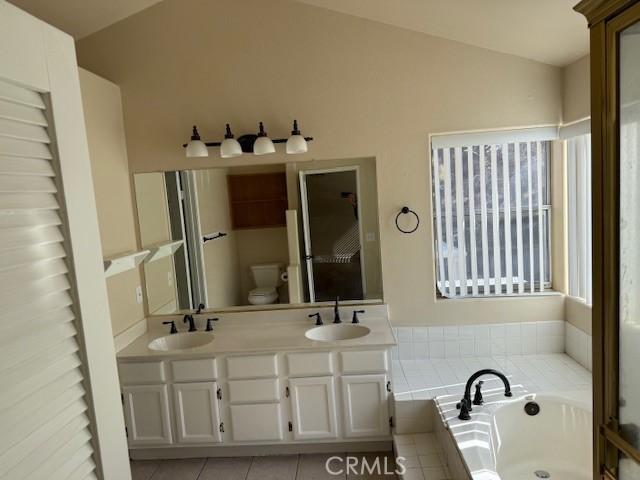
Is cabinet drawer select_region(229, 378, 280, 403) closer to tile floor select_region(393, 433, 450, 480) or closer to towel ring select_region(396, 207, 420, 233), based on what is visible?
tile floor select_region(393, 433, 450, 480)

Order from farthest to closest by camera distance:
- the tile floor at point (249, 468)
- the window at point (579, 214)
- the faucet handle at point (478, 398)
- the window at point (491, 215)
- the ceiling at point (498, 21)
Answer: the window at point (491, 215) < the window at point (579, 214) < the tile floor at point (249, 468) < the faucet handle at point (478, 398) < the ceiling at point (498, 21)

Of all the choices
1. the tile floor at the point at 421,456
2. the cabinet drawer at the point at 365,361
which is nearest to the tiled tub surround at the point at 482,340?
the cabinet drawer at the point at 365,361

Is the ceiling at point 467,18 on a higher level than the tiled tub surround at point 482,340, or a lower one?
higher

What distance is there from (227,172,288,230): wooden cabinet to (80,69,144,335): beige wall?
0.78 meters

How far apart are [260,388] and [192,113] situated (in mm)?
2001

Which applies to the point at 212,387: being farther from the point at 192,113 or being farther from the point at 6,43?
the point at 6,43

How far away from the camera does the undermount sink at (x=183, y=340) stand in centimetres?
320

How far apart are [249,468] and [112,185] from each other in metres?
2.12

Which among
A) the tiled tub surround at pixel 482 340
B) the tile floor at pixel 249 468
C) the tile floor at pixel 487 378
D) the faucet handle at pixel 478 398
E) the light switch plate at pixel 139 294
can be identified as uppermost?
the light switch plate at pixel 139 294

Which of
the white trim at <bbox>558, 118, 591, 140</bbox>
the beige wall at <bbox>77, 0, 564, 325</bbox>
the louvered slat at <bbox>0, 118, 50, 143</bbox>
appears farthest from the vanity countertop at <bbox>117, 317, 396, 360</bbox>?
the louvered slat at <bbox>0, 118, 50, 143</bbox>

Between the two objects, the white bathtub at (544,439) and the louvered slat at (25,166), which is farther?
the white bathtub at (544,439)

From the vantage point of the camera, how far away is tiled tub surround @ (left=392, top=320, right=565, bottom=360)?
331 centimetres

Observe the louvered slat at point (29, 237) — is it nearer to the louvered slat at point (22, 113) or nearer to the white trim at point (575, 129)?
the louvered slat at point (22, 113)

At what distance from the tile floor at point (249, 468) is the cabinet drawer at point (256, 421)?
175mm
